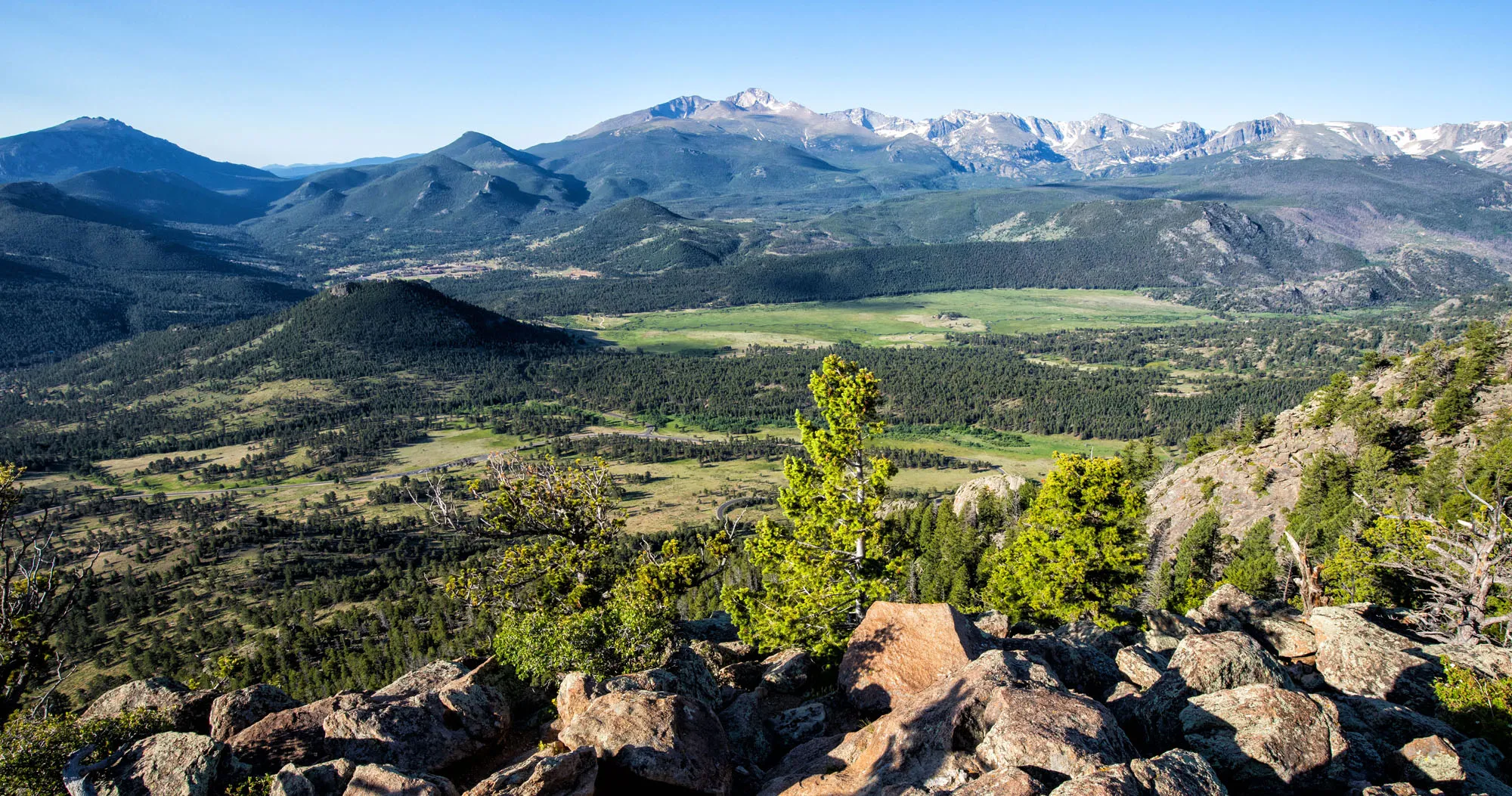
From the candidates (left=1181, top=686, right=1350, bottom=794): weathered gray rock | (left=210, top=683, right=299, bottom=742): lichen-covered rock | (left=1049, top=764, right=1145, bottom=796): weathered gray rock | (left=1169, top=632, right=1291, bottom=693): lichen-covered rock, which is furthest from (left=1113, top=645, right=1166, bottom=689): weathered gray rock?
(left=210, top=683, right=299, bottom=742): lichen-covered rock

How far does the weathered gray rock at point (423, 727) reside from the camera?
20.1 m

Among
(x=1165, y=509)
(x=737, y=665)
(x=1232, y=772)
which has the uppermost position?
(x=1232, y=772)

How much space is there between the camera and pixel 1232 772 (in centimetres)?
1655

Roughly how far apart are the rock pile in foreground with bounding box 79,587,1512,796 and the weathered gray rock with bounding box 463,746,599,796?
51 millimetres

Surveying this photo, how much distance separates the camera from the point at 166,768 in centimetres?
1777

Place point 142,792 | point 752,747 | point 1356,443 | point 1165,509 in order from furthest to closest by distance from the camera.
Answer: point 1165,509 < point 1356,443 < point 752,747 < point 142,792

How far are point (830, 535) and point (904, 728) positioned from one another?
554 inches

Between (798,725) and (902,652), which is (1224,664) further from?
(798,725)

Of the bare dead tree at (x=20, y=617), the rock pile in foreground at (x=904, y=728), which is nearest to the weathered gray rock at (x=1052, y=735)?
the rock pile in foreground at (x=904, y=728)

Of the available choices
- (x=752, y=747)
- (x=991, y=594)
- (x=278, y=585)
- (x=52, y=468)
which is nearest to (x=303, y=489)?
(x=278, y=585)

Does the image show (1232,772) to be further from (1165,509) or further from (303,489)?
(303,489)

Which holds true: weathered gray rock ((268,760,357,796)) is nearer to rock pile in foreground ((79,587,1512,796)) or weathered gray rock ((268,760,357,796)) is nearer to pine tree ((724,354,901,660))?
rock pile in foreground ((79,587,1512,796))

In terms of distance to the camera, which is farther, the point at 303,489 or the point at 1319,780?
the point at 303,489

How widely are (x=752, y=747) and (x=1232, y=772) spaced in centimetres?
1284
